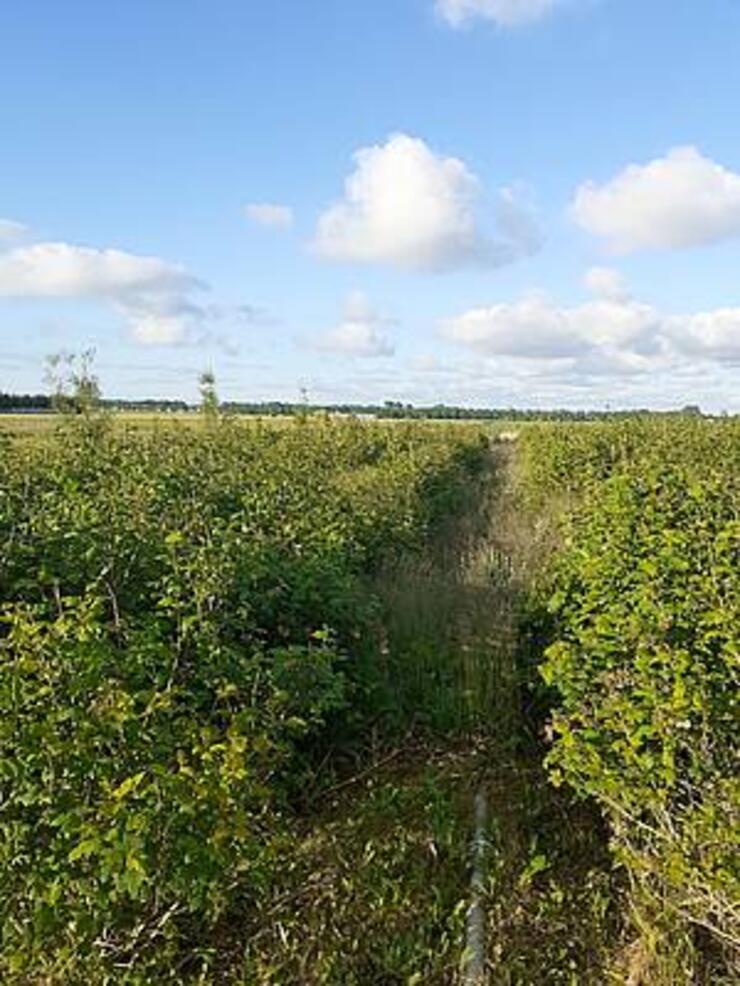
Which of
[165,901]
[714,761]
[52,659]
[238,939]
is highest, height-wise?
[52,659]

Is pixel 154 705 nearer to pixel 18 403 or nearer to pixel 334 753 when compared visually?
pixel 334 753

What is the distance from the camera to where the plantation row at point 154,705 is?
310 centimetres

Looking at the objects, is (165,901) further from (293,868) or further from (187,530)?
(187,530)

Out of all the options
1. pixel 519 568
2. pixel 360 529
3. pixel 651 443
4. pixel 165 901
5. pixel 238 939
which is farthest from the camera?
pixel 651 443

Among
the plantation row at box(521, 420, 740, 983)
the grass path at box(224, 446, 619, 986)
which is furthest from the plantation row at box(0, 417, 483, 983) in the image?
the plantation row at box(521, 420, 740, 983)

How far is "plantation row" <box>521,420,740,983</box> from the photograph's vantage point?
11.8 ft

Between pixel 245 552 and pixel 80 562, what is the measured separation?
0.88m

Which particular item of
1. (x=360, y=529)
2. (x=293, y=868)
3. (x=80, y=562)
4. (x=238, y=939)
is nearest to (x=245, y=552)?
(x=80, y=562)

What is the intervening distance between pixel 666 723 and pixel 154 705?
80.7 inches

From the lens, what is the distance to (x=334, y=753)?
570 cm

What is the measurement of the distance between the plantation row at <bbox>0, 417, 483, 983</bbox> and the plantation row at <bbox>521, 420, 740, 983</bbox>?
4.05ft

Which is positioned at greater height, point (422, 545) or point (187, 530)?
point (187, 530)

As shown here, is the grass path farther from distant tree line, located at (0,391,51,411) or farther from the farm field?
distant tree line, located at (0,391,51,411)

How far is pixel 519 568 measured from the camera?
10453mm
